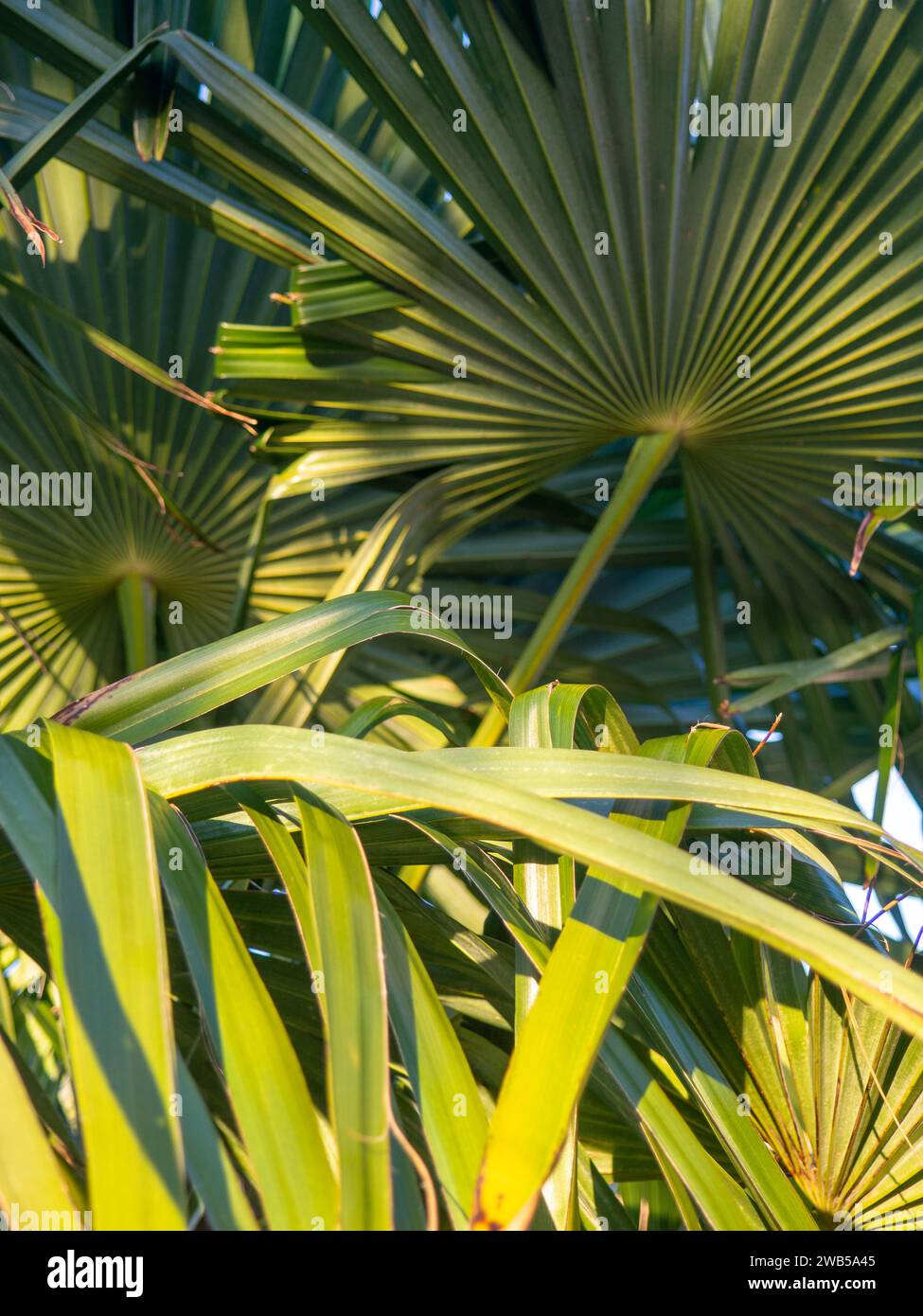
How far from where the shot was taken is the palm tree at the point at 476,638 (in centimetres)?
43

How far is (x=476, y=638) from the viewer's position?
5.82 ft

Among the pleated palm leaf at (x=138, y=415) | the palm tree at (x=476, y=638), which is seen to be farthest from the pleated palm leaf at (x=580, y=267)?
the pleated palm leaf at (x=138, y=415)

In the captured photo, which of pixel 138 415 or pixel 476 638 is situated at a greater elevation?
pixel 138 415

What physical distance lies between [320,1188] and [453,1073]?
124 mm

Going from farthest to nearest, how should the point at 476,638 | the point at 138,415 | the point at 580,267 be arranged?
the point at 476,638
the point at 138,415
the point at 580,267

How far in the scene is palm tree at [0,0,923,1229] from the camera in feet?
1.41

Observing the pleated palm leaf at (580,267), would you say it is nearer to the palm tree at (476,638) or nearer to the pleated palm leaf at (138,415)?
the palm tree at (476,638)

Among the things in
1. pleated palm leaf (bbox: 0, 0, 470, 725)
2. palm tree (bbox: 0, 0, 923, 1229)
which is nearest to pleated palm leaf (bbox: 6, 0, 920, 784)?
palm tree (bbox: 0, 0, 923, 1229)

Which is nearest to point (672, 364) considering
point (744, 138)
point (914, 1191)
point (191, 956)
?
point (744, 138)

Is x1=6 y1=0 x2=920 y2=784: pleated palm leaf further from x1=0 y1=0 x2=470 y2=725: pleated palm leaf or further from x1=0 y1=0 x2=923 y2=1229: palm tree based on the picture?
x1=0 y1=0 x2=470 y2=725: pleated palm leaf

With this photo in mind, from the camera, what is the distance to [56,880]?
430mm

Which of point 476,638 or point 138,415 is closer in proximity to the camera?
point 138,415

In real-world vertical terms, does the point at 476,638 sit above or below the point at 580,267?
below

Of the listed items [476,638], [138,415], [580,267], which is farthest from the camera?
[476,638]
